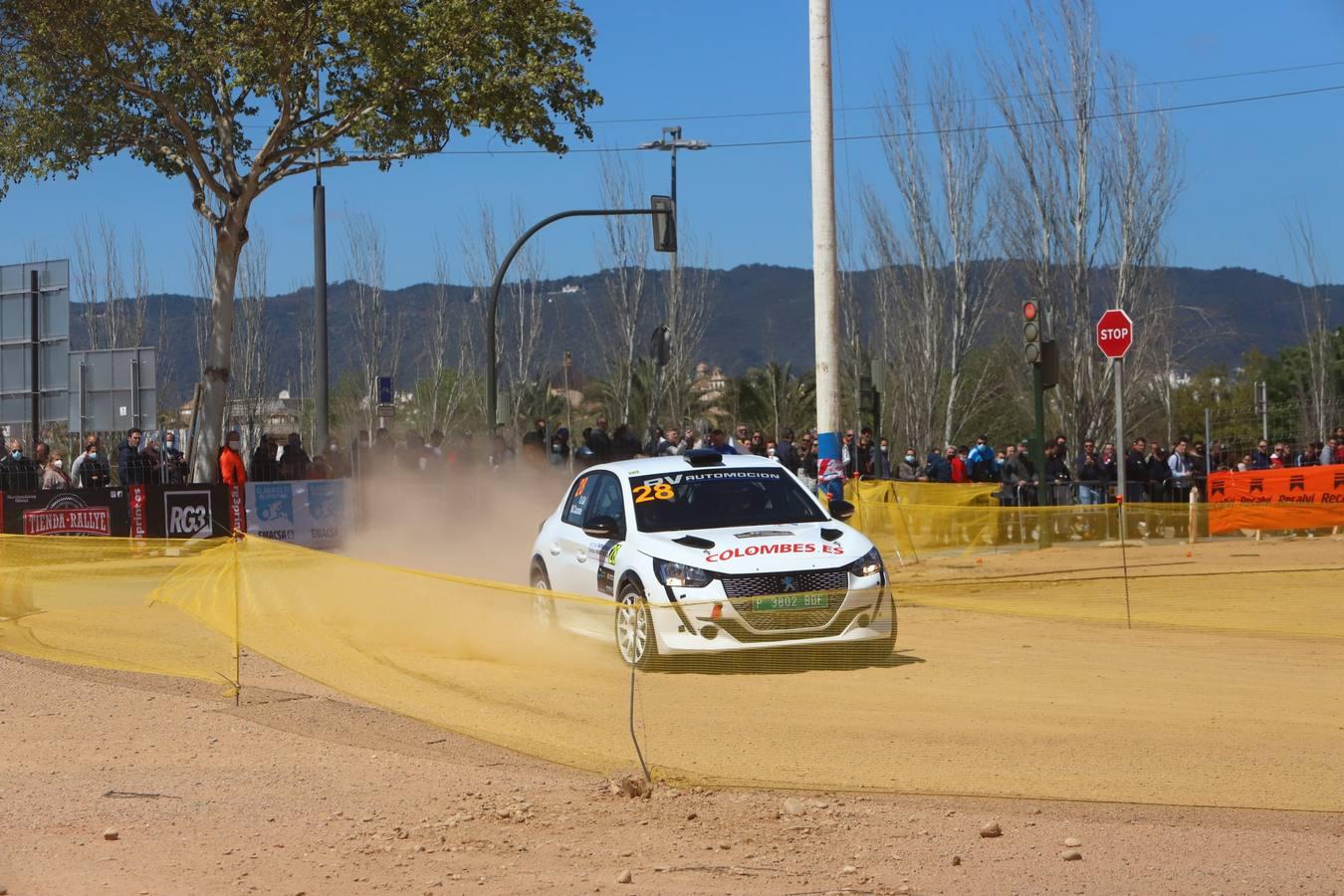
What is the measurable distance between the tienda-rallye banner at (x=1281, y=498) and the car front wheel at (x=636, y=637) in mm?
13881

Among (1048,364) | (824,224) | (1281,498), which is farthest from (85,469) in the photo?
(1281,498)

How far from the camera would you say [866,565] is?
1091cm

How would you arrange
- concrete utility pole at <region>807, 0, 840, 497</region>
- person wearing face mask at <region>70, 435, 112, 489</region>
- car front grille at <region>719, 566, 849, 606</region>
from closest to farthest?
1. car front grille at <region>719, 566, 849, 606</region>
2. concrete utility pole at <region>807, 0, 840, 497</region>
3. person wearing face mask at <region>70, 435, 112, 489</region>

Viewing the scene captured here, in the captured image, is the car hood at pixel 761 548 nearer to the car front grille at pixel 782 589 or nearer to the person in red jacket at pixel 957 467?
the car front grille at pixel 782 589

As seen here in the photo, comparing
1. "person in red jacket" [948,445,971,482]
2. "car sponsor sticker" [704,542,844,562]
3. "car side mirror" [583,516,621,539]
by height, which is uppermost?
"person in red jacket" [948,445,971,482]

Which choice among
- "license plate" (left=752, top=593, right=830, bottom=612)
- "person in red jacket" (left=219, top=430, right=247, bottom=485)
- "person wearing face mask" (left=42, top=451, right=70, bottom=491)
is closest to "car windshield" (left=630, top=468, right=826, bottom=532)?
"license plate" (left=752, top=593, right=830, bottom=612)

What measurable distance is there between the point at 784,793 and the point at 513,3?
22.1 m

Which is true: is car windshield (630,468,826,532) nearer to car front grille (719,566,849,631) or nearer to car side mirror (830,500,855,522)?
car side mirror (830,500,855,522)

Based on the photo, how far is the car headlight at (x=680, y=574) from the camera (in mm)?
10586

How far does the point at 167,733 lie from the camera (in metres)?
9.21

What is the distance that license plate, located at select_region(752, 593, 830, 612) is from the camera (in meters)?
9.84

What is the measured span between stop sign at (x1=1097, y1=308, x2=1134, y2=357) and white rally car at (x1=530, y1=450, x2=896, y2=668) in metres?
9.88

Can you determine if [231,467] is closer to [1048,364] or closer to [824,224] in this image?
[824,224]

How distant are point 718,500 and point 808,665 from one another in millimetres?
2788
